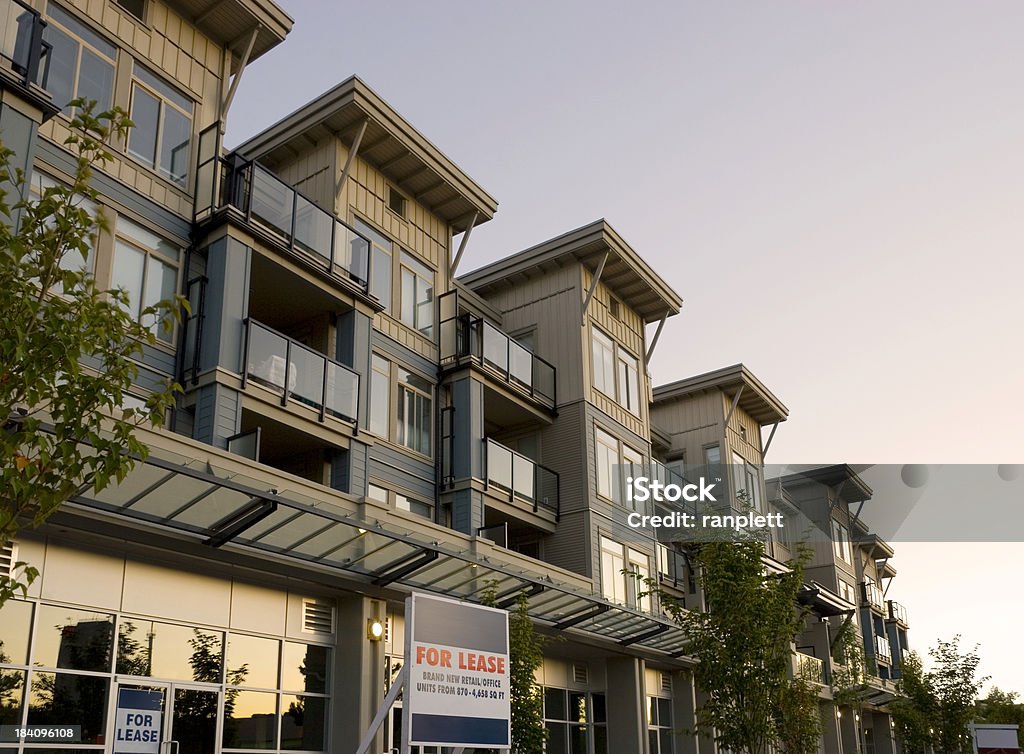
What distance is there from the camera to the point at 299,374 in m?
19.6

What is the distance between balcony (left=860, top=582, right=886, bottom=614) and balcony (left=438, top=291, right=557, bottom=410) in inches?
1361

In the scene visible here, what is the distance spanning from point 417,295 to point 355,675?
10142mm

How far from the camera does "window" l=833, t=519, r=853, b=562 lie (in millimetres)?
52084

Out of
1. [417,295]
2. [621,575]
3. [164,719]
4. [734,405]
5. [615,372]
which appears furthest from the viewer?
[734,405]

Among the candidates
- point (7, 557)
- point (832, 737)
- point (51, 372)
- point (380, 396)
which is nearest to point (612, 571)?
point (380, 396)

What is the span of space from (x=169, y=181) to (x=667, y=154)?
746 inches

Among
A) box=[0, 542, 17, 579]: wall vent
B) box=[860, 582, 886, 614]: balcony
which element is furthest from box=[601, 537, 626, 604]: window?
box=[860, 582, 886, 614]: balcony

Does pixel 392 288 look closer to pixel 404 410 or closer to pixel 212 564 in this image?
pixel 404 410

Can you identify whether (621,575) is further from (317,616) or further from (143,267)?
(143,267)

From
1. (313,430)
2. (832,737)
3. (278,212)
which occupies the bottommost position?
(832,737)

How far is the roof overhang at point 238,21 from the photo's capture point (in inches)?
781

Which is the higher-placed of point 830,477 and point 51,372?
point 830,477

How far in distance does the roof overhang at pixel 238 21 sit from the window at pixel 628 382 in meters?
14.5

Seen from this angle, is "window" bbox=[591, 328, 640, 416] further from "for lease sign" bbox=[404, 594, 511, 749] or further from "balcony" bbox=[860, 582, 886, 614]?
"balcony" bbox=[860, 582, 886, 614]
